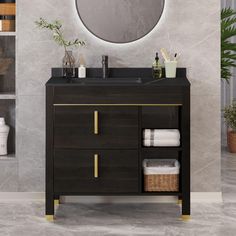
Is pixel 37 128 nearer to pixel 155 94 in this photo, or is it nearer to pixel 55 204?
pixel 55 204

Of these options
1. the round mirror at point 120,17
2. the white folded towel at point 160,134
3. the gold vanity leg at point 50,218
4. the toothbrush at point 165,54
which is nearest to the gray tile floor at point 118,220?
the gold vanity leg at point 50,218

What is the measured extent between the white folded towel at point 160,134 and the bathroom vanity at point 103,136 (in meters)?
0.04

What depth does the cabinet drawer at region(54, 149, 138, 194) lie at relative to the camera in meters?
4.19

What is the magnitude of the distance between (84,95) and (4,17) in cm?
103

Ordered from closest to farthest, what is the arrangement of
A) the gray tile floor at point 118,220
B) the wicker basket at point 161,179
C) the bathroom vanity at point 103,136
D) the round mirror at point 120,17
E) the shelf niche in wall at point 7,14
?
the gray tile floor at point 118,220
the bathroom vanity at point 103,136
the wicker basket at point 161,179
the round mirror at point 120,17
the shelf niche in wall at point 7,14

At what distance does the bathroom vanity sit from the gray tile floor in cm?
15

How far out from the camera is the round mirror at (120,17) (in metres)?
4.56

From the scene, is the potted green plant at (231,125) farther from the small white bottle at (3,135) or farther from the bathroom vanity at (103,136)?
the small white bottle at (3,135)

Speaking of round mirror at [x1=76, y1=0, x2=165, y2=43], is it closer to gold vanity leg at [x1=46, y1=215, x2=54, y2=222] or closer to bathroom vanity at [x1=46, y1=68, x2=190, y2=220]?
bathroom vanity at [x1=46, y1=68, x2=190, y2=220]

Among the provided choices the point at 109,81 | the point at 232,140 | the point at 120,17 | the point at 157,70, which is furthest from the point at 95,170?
the point at 232,140

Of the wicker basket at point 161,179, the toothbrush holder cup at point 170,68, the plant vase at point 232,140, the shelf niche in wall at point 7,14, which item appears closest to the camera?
the wicker basket at point 161,179

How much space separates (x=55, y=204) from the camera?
15.1 ft

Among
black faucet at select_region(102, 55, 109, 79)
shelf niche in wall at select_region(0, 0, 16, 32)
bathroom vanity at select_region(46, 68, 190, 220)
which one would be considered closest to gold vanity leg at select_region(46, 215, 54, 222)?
bathroom vanity at select_region(46, 68, 190, 220)

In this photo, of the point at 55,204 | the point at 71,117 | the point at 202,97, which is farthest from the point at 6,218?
the point at 202,97
